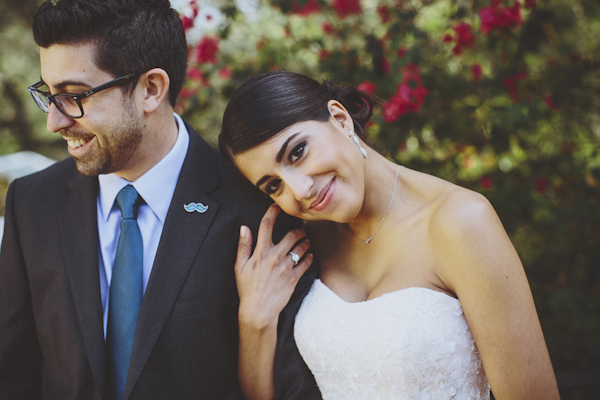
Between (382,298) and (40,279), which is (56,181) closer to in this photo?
(40,279)

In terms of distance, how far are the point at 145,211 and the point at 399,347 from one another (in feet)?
3.75

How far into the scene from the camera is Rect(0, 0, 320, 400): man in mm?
1684

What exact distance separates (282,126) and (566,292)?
2373 millimetres

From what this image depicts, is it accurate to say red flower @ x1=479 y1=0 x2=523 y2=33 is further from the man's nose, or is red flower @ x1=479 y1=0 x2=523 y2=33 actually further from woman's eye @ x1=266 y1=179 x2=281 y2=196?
the man's nose

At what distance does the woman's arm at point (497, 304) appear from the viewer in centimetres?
150

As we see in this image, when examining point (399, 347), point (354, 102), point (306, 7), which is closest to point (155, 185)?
point (354, 102)

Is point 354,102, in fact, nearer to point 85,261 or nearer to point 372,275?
point 372,275

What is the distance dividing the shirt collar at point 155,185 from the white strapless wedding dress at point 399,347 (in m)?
0.79

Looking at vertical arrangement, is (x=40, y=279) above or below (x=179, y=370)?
above

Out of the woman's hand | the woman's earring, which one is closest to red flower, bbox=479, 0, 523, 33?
the woman's earring

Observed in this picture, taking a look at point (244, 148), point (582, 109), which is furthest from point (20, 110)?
point (582, 109)

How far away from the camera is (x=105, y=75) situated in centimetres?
171

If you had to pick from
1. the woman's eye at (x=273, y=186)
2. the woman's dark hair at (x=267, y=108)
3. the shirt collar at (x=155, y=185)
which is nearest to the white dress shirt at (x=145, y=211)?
the shirt collar at (x=155, y=185)

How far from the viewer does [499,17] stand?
2.46m
